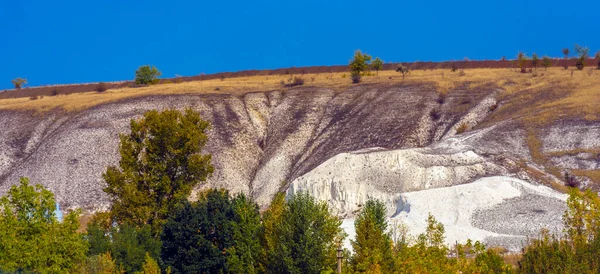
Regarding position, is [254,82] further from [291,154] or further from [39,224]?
[39,224]

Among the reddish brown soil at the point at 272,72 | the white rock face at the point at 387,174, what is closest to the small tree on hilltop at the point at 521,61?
the reddish brown soil at the point at 272,72

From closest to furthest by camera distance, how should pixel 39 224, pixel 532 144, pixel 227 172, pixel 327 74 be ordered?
pixel 39 224 → pixel 532 144 → pixel 227 172 → pixel 327 74

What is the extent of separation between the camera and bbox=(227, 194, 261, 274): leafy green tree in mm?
38219

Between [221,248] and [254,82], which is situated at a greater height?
[254,82]

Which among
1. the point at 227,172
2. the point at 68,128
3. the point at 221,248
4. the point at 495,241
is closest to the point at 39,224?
the point at 221,248

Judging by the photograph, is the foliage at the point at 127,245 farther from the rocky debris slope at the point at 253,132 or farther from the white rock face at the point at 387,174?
the rocky debris slope at the point at 253,132

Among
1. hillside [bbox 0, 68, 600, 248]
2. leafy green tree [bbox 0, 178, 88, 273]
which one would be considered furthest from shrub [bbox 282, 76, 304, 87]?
leafy green tree [bbox 0, 178, 88, 273]

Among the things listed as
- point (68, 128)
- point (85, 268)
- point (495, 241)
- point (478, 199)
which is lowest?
point (85, 268)

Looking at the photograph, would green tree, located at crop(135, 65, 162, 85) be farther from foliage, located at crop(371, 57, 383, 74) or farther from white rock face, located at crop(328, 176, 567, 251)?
white rock face, located at crop(328, 176, 567, 251)

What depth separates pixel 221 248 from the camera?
42.6 meters

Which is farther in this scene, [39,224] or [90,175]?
[90,175]

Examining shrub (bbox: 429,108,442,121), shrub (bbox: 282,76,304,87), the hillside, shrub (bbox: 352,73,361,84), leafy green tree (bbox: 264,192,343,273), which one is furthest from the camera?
shrub (bbox: 282,76,304,87)

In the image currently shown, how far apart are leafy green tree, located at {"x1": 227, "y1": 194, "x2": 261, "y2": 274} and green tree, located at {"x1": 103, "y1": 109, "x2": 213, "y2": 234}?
1427 centimetres

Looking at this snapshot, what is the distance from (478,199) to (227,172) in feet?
98.2
